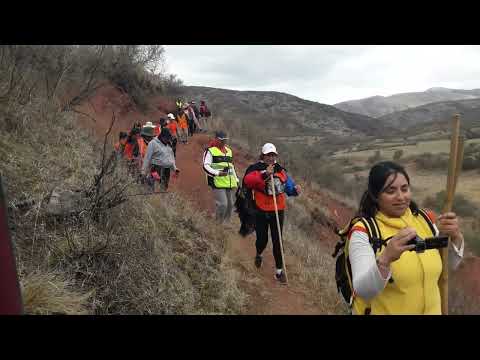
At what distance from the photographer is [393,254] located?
1.69 metres

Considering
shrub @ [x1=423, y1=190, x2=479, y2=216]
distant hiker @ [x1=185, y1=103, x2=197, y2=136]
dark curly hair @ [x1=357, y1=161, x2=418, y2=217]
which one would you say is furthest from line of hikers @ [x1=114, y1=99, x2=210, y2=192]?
shrub @ [x1=423, y1=190, x2=479, y2=216]

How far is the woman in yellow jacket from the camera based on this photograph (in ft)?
5.74

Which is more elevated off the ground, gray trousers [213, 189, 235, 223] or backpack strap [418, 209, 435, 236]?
backpack strap [418, 209, 435, 236]

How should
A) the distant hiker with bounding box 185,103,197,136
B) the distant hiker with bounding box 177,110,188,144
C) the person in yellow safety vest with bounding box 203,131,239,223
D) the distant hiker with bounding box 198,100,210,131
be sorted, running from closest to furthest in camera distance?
the person in yellow safety vest with bounding box 203,131,239,223 → the distant hiker with bounding box 177,110,188,144 → the distant hiker with bounding box 185,103,197,136 → the distant hiker with bounding box 198,100,210,131

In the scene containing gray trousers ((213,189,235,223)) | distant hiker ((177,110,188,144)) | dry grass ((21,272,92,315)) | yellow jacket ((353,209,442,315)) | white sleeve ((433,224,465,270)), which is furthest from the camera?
distant hiker ((177,110,188,144))

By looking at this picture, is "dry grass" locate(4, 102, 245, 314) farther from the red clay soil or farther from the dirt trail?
the red clay soil

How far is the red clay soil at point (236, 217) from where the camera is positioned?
18.1 ft

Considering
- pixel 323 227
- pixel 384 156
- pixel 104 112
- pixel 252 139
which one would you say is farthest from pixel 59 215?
pixel 384 156

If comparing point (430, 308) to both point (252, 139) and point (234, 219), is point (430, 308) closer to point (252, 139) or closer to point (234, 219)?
point (234, 219)

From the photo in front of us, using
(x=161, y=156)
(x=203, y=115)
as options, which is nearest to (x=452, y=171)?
(x=161, y=156)

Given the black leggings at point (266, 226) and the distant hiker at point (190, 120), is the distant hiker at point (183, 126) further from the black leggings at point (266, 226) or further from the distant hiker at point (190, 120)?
the black leggings at point (266, 226)

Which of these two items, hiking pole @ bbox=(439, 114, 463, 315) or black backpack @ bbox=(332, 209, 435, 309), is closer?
hiking pole @ bbox=(439, 114, 463, 315)

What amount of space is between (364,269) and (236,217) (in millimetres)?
7397

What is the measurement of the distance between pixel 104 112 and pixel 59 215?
17682mm
